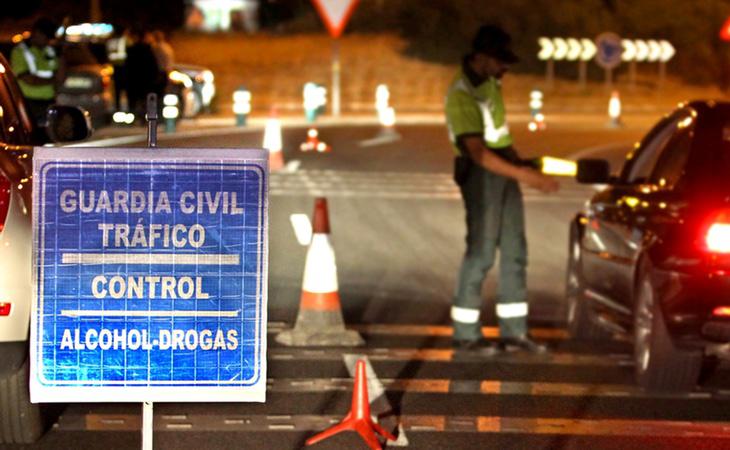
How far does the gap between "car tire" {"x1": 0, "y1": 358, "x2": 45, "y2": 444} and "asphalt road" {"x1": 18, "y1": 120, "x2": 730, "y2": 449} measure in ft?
0.41

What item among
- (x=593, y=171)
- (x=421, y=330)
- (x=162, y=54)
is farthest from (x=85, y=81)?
(x=593, y=171)

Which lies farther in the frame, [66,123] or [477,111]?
[477,111]

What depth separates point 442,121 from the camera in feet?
127

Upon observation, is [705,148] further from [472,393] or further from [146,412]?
[146,412]

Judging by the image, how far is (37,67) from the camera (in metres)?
18.9

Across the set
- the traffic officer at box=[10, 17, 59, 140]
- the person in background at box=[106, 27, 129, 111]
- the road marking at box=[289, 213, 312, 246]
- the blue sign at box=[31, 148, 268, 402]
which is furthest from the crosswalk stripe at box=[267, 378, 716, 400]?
the person in background at box=[106, 27, 129, 111]

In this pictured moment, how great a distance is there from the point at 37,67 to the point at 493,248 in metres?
8.66

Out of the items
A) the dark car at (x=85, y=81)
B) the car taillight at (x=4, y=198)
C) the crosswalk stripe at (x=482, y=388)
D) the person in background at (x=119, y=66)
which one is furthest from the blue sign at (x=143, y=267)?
the dark car at (x=85, y=81)

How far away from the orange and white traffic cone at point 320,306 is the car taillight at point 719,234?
2.70 metres

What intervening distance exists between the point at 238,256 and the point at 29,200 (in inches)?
63.8

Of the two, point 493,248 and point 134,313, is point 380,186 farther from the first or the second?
point 134,313

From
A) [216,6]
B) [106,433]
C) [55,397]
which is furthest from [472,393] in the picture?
[216,6]

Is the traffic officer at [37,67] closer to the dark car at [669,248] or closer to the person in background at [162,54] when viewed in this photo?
the dark car at [669,248]

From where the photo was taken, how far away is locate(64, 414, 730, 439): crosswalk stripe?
29.3 feet
